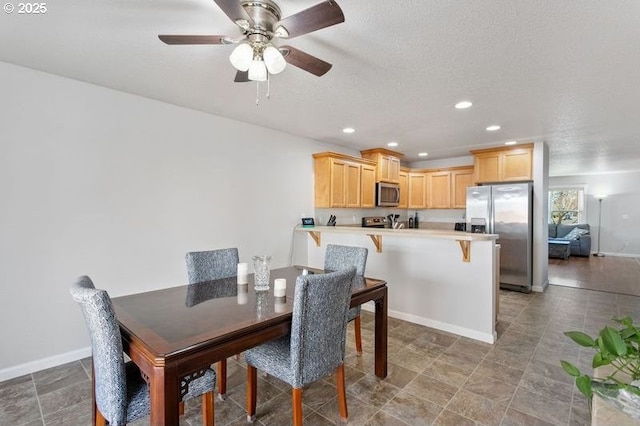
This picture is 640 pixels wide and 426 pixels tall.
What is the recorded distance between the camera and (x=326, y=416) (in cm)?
195

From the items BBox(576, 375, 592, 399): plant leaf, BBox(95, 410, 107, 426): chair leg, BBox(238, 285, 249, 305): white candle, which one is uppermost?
BBox(576, 375, 592, 399): plant leaf

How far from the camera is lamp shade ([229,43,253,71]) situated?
162cm

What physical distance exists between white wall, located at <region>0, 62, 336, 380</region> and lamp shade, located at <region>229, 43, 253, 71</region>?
1.86 metres

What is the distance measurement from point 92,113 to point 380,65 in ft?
8.27

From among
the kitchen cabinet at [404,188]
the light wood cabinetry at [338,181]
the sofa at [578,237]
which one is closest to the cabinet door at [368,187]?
the light wood cabinetry at [338,181]

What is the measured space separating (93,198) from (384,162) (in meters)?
4.35

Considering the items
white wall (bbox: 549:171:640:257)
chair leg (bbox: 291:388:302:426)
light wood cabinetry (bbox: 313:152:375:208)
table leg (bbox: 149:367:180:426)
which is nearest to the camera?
table leg (bbox: 149:367:180:426)

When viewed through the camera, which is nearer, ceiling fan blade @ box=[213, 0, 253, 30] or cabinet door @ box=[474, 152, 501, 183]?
ceiling fan blade @ box=[213, 0, 253, 30]

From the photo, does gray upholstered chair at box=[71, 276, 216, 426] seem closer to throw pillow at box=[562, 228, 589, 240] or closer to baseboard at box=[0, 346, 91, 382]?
baseboard at box=[0, 346, 91, 382]

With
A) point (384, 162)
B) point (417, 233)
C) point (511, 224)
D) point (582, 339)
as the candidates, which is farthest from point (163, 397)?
point (511, 224)

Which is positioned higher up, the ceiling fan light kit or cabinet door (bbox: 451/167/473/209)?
the ceiling fan light kit

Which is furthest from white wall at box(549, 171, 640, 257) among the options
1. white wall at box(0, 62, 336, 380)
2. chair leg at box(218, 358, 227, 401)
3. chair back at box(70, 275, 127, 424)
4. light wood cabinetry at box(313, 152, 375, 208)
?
chair back at box(70, 275, 127, 424)

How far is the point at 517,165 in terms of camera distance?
4980 millimetres

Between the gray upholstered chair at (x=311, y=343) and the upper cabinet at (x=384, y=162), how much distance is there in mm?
3987
